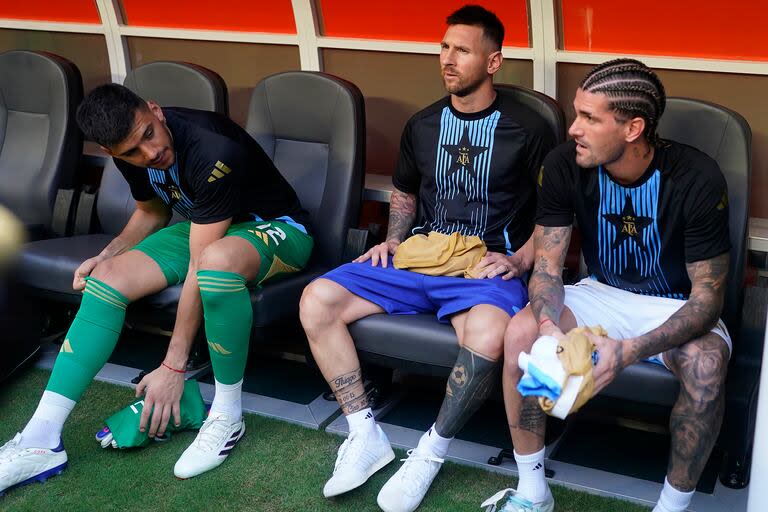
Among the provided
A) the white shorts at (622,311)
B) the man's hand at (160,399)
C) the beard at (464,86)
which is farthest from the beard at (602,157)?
the man's hand at (160,399)

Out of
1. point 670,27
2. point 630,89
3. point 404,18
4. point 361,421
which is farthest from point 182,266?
point 670,27

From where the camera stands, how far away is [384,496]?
2.45 meters

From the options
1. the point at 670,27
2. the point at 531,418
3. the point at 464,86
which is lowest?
the point at 531,418

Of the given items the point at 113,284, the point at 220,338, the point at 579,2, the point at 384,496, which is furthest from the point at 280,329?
the point at 579,2

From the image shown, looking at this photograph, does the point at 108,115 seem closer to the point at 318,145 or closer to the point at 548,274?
the point at 318,145

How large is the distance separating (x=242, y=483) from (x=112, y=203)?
1.53m

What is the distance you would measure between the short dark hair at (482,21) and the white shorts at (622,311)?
35.6 inches

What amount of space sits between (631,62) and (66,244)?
2.15m

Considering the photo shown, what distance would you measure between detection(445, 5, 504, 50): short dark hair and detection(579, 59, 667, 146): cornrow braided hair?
64 cm

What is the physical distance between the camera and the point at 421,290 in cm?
273

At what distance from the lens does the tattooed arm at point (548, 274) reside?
2424 mm

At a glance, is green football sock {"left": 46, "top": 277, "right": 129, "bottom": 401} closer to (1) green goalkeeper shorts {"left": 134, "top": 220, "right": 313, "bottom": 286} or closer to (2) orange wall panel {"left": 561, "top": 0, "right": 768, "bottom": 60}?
(1) green goalkeeper shorts {"left": 134, "top": 220, "right": 313, "bottom": 286}

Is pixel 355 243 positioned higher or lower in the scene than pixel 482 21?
lower

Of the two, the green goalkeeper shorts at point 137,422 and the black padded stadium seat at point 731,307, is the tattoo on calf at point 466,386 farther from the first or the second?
the green goalkeeper shorts at point 137,422
